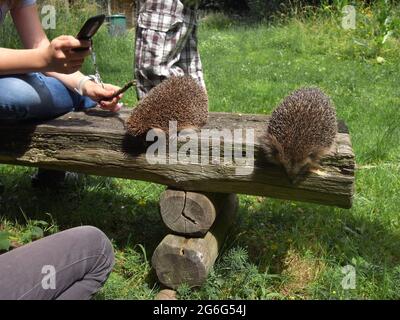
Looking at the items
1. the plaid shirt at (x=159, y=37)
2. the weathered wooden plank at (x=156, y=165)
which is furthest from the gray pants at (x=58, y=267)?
the plaid shirt at (x=159, y=37)

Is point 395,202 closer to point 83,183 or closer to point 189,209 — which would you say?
point 189,209

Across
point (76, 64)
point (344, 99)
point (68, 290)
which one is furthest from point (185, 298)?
point (344, 99)

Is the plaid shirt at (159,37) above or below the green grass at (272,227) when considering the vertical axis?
above

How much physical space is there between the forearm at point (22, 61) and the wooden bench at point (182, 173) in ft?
1.27

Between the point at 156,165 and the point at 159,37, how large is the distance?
1496mm

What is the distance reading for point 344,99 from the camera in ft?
21.0

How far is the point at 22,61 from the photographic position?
252 cm

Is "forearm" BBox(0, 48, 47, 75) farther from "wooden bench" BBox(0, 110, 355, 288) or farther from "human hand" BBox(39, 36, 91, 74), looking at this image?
"wooden bench" BBox(0, 110, 355, 288)

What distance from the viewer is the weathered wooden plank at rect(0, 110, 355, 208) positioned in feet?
7.81

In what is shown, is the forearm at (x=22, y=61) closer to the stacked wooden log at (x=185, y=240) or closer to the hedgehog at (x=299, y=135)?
the stacked wooden log at (x=185, y=240)

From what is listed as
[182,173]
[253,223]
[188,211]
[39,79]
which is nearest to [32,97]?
[39,79]

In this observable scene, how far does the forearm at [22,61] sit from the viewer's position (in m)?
2.48

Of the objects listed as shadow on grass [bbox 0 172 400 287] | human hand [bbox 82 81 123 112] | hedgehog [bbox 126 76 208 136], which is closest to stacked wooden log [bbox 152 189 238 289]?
shadow on grass [bbox 0 172 400 287]
